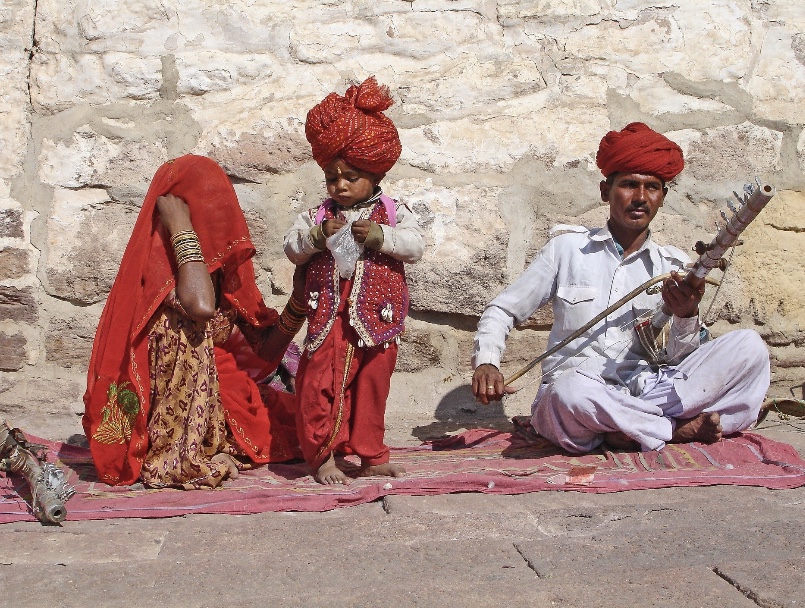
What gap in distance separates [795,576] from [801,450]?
1623 mm

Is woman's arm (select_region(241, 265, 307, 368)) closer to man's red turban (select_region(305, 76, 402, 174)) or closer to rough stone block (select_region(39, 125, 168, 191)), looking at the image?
man's red turban (select_region(305, 76, 402, 174))

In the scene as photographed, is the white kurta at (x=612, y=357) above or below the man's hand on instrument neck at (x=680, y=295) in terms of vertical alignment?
below

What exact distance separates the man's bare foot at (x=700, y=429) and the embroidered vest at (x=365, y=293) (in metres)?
1.20

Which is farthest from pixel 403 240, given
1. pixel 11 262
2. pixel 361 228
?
pixel 11 262

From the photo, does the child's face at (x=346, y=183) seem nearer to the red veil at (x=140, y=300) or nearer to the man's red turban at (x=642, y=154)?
the red veil at (x=140, y=300)

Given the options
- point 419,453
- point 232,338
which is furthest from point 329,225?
point 419,453

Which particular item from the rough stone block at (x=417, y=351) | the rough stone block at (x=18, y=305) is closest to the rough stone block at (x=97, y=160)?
the rough stone block at (x=18, y=305)

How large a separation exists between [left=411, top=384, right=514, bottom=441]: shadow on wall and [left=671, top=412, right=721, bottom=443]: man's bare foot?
73 cm

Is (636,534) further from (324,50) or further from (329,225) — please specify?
(324,50)

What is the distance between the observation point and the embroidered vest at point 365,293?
141 inches

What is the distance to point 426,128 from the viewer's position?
15.1 ft

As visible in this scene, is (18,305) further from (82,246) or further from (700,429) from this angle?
(700,429)

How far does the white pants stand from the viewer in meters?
3.85

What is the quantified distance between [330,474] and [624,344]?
134 cm
